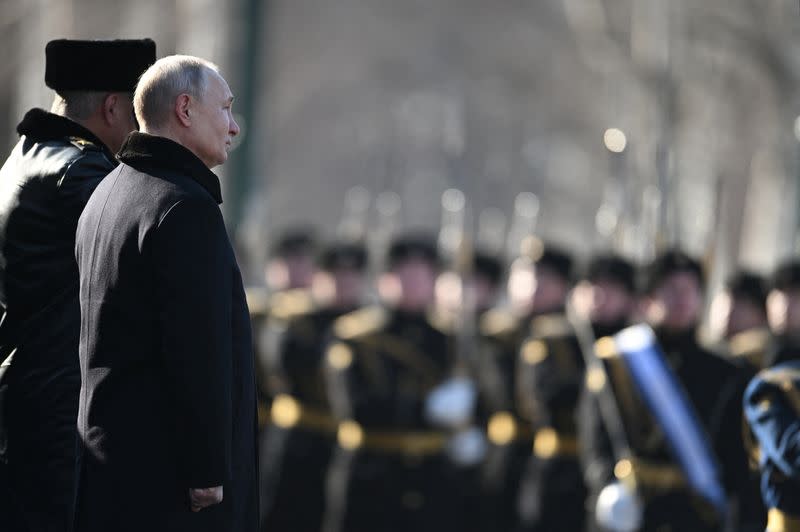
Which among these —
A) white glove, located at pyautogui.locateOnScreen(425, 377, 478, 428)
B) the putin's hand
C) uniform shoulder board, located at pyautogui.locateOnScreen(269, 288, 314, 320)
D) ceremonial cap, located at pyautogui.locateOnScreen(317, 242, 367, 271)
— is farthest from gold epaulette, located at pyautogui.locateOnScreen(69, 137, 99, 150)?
ceremonial cap, located at pyautogui.locateOnScreen(317, 242, 367, 271)

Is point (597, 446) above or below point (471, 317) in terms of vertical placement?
above

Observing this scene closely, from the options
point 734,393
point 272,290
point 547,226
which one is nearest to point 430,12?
point 547,226

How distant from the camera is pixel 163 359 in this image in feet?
17.2

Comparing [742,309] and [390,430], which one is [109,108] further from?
[390,430]

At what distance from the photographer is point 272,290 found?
13930 millimetres

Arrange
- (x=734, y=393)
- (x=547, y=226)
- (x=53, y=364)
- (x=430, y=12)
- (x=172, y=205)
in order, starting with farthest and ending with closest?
(x=430, y=12), (x=547, y=226), (x=734, y=393), (x=53, y=364), (x=172, y=205)

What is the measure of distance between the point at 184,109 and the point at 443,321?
616 centimetres

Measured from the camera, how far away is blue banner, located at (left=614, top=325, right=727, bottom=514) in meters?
7.78

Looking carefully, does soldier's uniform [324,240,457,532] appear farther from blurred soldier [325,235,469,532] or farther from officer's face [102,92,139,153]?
officer's face [102,92,139,153]

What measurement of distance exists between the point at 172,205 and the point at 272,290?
8670 millimetres

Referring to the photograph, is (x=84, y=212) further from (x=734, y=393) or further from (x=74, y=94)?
(x=734, y=393)

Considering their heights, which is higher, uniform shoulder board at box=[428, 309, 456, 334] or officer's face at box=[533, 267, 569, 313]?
officer's face at box=[533, 267, 569, 313]

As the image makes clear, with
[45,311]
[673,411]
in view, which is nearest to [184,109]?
[45,311]

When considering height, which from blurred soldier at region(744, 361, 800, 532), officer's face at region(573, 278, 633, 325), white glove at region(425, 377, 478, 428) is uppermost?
blurred soldier at region(744, 361, 800, 532)
